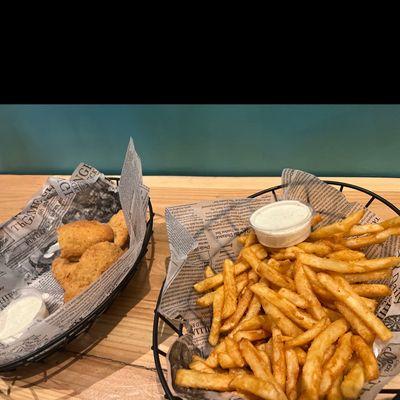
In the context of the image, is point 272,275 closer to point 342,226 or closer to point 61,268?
point 342,226

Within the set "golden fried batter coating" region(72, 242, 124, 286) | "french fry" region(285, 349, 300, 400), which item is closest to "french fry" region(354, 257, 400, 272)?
"french fry" region(285, 349, 300, 400)

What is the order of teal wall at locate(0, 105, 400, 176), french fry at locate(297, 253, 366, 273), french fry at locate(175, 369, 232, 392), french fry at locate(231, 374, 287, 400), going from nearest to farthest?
french fry at locate(231, 374, 287, 400), french fry at locate(175, 369, 232, 392), french fry at locate(297, 253, 366, 273), teal wall at locate(0, 105, 400, 176)

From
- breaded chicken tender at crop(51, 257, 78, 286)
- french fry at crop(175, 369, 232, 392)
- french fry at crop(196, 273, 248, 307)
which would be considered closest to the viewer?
french fry at crop(175, 369, 232, 392)

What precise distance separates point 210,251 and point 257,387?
54cm

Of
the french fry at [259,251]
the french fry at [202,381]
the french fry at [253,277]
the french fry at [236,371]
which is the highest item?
the french fry at [259,251]

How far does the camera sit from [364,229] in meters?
1.18

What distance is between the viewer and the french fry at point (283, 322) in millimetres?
1046

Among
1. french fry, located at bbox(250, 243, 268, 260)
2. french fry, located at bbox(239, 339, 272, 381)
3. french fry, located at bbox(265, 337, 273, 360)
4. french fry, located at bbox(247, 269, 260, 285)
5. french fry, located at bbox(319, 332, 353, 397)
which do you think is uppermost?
french fry, located at bbox(250, 243, 268, 260)

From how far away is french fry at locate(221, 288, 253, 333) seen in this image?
1.14m

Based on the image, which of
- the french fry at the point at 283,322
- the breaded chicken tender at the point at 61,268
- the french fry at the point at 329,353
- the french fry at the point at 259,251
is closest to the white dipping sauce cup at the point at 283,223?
the french fry at the point at 259,251

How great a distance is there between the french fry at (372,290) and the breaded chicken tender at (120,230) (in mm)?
803

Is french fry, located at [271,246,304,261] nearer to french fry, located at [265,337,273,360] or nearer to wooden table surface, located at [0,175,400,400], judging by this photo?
french fry, located at [265,337,273,360]

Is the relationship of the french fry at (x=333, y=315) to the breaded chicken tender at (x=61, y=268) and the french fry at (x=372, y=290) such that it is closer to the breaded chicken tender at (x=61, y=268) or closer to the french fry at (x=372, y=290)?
the french fry at (x=372, y=290)
